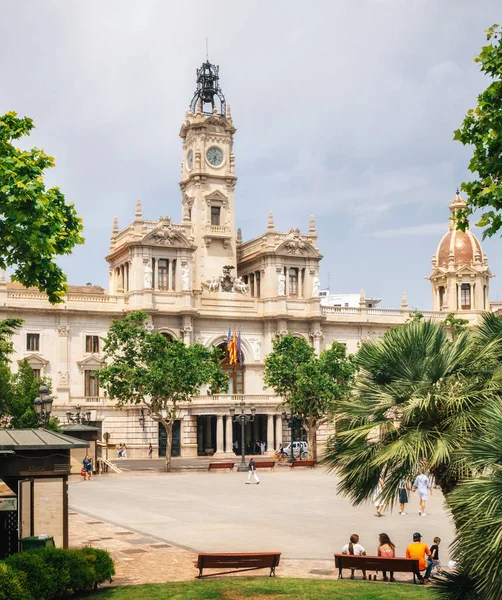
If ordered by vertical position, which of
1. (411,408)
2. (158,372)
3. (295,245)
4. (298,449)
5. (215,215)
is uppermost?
(215,215)

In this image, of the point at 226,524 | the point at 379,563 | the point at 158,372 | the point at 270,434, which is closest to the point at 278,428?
the point at 270,434

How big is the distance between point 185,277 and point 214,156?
496 inches

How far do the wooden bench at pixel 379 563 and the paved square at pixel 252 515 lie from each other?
139 inches

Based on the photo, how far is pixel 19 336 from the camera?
7400 cm

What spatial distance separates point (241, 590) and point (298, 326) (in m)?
64.6

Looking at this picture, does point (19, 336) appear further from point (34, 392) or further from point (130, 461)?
point (34, 392)

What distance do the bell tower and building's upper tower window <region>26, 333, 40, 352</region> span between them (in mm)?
15526

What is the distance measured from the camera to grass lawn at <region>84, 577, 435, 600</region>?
18125 millimetres

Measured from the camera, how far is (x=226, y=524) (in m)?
30.8

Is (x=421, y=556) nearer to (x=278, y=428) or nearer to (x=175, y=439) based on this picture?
(x=175, y=439)

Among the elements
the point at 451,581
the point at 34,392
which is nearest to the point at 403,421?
the point at 451,581

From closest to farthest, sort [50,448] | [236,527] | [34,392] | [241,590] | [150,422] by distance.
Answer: [241,590] → [50,448] → [236,527] → [34,392] → [150,422]

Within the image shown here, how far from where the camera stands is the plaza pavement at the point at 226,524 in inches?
917

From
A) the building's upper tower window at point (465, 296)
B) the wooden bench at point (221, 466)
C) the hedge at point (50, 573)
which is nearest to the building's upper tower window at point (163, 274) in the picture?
the wooden bench at point (221, 466)
